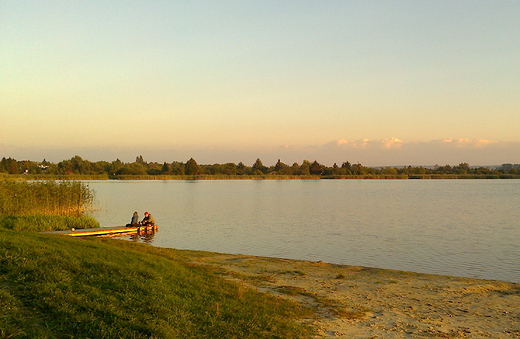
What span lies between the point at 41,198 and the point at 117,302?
22.5 m

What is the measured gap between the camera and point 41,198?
26.8 meters

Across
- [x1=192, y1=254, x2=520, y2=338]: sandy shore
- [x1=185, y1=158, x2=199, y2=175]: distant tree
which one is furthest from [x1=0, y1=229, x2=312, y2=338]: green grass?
[x1=185, y1=158, x2=199, y2=175]: distant tree

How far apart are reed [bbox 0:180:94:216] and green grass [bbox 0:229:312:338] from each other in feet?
51.2

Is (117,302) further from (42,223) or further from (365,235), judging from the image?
(365,235)

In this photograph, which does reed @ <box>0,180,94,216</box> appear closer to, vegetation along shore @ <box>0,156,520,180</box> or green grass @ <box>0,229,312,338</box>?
green grass @ <box>0,229,312,338</box>

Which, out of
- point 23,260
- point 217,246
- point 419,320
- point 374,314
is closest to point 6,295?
point 23,260

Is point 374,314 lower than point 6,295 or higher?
lower

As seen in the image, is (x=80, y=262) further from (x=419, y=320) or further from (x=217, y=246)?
(x=217, y=246)

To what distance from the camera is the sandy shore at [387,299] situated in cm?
821

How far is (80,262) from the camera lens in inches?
367

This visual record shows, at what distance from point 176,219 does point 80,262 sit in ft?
85.3

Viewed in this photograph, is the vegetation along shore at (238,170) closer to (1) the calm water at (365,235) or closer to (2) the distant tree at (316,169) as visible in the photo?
(2) the distant tree at (316,169)

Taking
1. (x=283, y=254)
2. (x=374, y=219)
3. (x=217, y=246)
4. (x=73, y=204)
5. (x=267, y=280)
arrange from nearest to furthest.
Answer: (x=267, y=280) < (x=283, y=254) < (x=217, y=246) < (x=73, y=204) < (x=374, y=219)

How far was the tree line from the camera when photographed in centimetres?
14225
